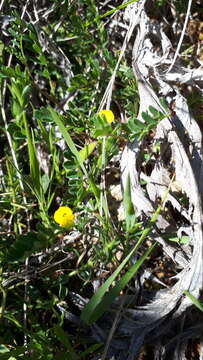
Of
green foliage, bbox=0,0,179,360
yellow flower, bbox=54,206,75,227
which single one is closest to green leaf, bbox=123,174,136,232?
green foliage, bbox=0,0,179,360

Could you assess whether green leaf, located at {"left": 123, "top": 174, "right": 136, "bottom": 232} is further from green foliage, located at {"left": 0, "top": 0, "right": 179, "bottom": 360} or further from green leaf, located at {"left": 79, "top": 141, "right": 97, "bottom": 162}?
green leaf, located at {"left": 79, "top": 141, "right": 97, "bottom": 162}

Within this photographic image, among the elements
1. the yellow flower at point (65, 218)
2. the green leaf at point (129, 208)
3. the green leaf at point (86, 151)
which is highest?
the green leaf at point (86, 151)

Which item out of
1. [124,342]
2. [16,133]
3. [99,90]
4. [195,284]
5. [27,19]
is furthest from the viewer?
[27,19]

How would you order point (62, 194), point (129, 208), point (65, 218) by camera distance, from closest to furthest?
point (129, 208), point (65, 218), point (62, 194)

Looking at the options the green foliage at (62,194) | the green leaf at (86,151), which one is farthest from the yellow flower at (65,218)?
the green leaf at (86,151)

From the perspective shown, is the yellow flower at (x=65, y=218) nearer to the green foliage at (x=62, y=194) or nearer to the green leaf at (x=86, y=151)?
the green foliage at (x=62, y=194)

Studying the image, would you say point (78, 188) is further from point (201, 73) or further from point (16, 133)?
point (201, 73)

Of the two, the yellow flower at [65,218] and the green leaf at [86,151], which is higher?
the green leaf at [86,151]

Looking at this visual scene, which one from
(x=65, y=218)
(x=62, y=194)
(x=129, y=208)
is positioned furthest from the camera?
(x=62, y=194)

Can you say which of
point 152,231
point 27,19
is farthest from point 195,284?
point 27,19

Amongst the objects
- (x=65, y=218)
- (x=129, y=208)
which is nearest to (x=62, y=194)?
(x=65, y=218)

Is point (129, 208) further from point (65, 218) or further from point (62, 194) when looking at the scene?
point (62, 194)
